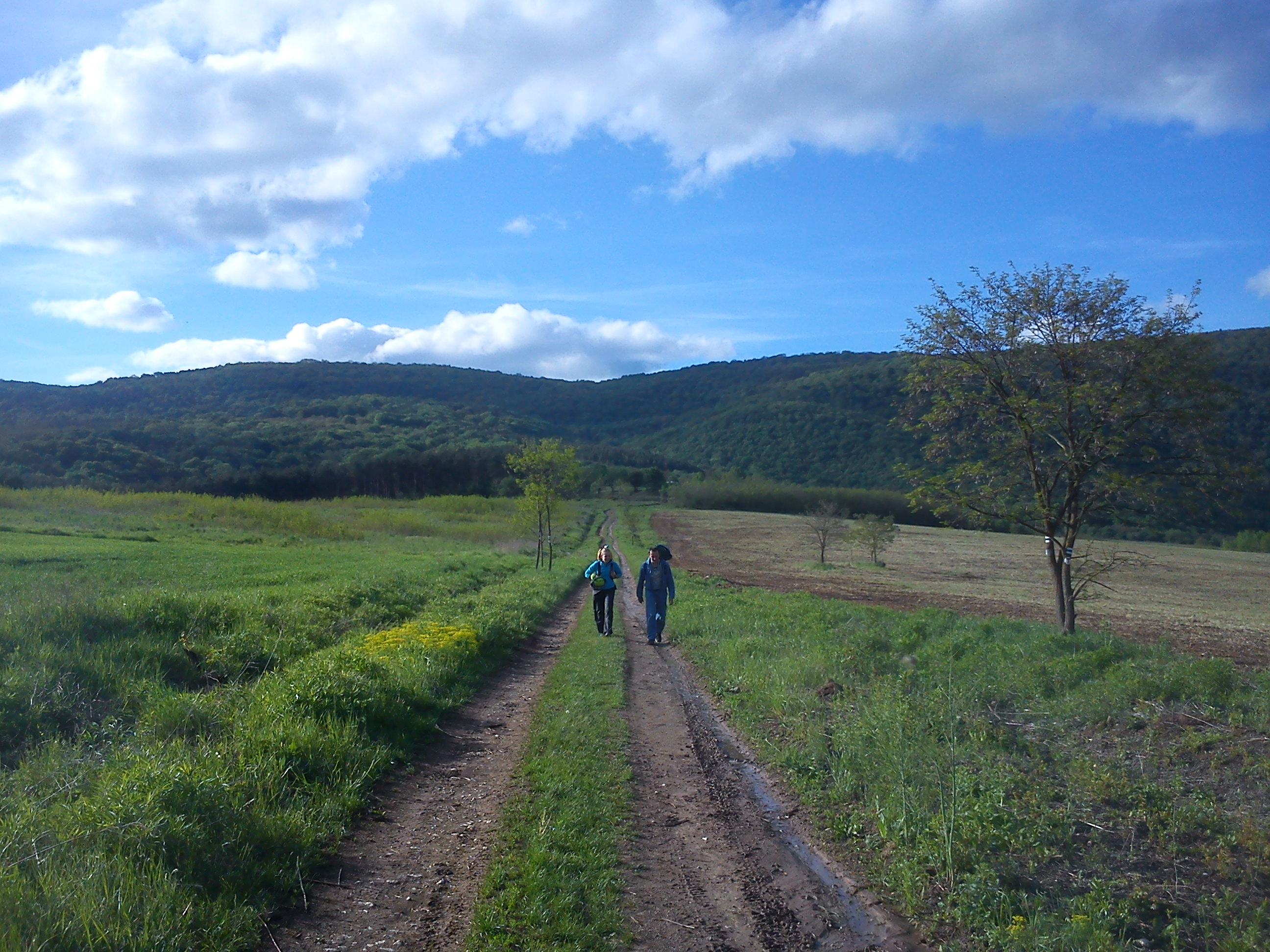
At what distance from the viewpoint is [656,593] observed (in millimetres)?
14031

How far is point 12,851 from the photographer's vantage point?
168 inches

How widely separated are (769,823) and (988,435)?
9046 millimetres

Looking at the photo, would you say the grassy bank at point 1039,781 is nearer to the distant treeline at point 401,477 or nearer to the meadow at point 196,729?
the meadow at point 196,729

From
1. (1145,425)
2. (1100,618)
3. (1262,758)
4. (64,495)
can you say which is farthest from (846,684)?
(64,495)

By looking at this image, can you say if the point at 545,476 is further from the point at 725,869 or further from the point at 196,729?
the point at 725,869

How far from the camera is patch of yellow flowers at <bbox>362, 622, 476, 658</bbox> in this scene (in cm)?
1063

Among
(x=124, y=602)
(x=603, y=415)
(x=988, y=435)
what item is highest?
(x=603, y=415)

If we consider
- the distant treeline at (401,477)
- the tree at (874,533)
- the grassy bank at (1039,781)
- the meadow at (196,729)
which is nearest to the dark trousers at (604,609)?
the meadow at (196,729)

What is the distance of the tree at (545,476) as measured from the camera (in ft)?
112

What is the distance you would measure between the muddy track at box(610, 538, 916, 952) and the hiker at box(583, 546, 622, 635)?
6628mm

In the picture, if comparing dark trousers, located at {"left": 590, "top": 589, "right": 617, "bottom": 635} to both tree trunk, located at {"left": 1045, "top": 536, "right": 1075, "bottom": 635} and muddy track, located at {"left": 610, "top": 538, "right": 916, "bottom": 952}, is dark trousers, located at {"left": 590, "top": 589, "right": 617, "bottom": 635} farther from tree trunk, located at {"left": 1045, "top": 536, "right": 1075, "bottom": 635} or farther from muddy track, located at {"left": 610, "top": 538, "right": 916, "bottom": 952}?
tree trunk, located at {"left": 1045, "top": 536, "right": 1075, "bottom": 635}

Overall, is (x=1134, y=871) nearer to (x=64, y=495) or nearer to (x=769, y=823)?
(x=769, y=823)

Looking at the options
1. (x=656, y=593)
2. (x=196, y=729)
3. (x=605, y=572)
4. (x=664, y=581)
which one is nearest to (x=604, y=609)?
(x=605, y=572)

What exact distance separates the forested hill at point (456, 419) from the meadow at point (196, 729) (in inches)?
399
